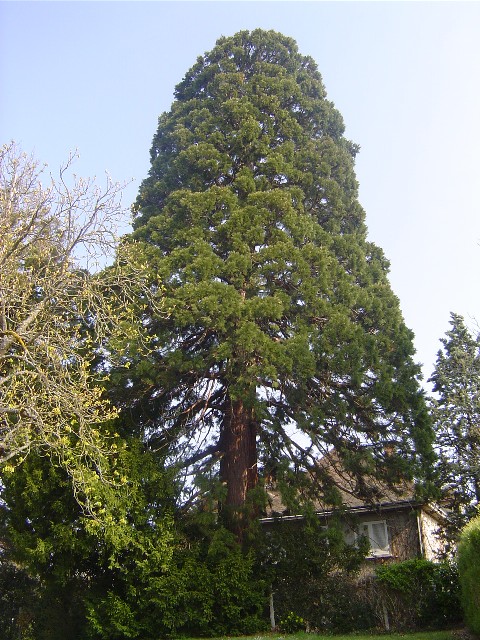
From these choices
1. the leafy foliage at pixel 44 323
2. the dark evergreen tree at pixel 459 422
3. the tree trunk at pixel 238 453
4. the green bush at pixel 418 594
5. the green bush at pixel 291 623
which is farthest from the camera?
the dark evergreen tree at pixel 459 422

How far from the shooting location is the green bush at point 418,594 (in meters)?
12.3

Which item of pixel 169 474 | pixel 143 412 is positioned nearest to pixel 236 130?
pixel 143 412

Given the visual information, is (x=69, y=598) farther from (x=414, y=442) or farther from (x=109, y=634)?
(x=414, y=442)

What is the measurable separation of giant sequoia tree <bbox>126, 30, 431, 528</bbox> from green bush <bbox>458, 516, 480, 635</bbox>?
3.06 metres

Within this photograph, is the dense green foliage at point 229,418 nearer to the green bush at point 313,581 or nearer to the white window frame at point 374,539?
the green bush at point 313,581

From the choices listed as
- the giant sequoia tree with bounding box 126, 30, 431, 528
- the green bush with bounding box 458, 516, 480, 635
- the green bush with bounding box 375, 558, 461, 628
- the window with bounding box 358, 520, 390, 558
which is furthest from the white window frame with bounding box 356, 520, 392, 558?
the green bush with bounding box 458, 516, 480, 635

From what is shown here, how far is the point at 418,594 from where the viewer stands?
41.1ft

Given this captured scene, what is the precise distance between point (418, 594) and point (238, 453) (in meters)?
4.88

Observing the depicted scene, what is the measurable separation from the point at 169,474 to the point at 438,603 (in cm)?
626

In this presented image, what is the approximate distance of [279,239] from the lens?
1457cm

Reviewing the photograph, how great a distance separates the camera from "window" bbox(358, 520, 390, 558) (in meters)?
17.5

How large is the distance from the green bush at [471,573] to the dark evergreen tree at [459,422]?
6.39 meters

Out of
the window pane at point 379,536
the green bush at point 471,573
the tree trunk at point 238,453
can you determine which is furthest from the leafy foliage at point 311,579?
the window pane at point 379,536

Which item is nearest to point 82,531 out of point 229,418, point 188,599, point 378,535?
point 188,599
